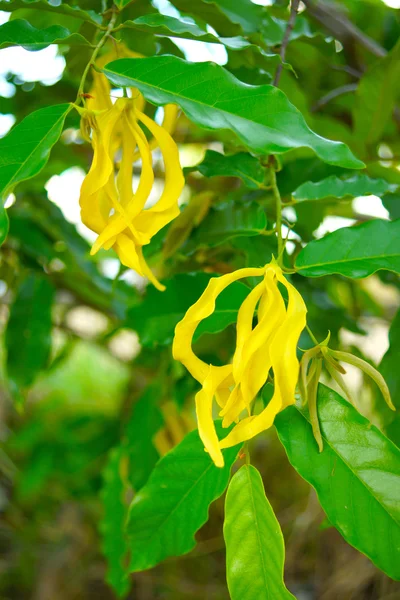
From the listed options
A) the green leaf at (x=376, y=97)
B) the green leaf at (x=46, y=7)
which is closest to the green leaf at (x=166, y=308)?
the green leaf at (x=46, y=7)

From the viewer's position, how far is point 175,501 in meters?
0.42

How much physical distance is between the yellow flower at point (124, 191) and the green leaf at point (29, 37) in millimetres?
70

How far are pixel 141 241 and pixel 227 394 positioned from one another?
116mm

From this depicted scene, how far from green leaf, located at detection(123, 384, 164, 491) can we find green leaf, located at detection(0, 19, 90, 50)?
18.2 inches

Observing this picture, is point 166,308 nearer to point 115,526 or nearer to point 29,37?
point 29,37

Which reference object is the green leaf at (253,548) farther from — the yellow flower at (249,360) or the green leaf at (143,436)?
the green leaf at (143,436)

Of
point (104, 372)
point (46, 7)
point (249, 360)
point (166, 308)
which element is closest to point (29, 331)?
point (166, 308)

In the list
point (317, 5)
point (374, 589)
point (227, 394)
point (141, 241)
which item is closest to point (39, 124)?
point (141, 241)

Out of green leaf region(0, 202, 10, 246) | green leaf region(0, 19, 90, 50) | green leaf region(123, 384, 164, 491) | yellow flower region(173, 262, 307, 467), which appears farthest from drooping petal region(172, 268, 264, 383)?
green leaf region(123, 384, 164, 491)

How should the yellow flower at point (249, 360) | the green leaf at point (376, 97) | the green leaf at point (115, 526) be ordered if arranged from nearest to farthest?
the yellow flower at point (249, 360) < the green leaf at point (376, 97) < the green leaf at point (115, 526)

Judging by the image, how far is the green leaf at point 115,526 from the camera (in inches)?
31.0

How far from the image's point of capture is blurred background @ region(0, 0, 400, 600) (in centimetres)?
70

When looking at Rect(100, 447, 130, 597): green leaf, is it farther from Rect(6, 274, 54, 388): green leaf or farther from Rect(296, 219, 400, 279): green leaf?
Rect(296, 219, 400, 279): green leaf

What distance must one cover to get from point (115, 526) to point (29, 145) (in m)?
0.61
